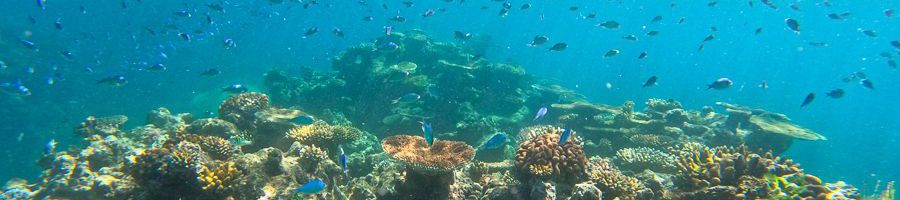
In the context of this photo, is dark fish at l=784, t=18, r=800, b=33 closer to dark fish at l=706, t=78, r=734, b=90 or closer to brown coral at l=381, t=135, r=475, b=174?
dark fish at l=706, t=78, r=734, b=90

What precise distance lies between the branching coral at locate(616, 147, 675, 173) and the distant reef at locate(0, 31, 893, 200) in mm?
33

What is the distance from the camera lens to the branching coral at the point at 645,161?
9527mm

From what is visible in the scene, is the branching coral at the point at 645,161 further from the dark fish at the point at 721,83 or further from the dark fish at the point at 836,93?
the dark fish at the point at 836,93

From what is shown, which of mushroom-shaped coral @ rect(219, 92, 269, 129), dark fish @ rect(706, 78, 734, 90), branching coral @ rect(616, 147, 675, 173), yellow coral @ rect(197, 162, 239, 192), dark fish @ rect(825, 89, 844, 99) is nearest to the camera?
yellow coral @ rect(197, 162, 239, 192)

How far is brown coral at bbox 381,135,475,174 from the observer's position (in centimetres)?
554

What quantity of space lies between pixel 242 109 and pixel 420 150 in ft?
21.1

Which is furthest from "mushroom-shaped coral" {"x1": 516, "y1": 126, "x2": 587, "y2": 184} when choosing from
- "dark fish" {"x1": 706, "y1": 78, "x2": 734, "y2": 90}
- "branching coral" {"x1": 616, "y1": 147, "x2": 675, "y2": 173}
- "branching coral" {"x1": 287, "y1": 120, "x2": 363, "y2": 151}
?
"dark fish" {"x1": 706, "y1": 78, "x2": 734, "y2": 90}

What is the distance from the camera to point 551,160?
574 centimetres

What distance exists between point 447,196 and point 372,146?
5.81 metres

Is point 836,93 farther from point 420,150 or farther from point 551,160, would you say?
point 420,150

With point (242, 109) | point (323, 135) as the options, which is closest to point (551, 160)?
point (323, 135)

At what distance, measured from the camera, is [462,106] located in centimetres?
1336

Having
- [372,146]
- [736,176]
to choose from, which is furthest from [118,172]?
[736,176]

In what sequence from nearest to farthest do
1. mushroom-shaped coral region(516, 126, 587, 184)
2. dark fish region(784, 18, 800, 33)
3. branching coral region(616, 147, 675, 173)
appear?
mushroom-shaped coral region(516, 126, 587, 184) < branching coral region(616, 147, 675, 173) < dark fish region(784, 18, 800, 33)
